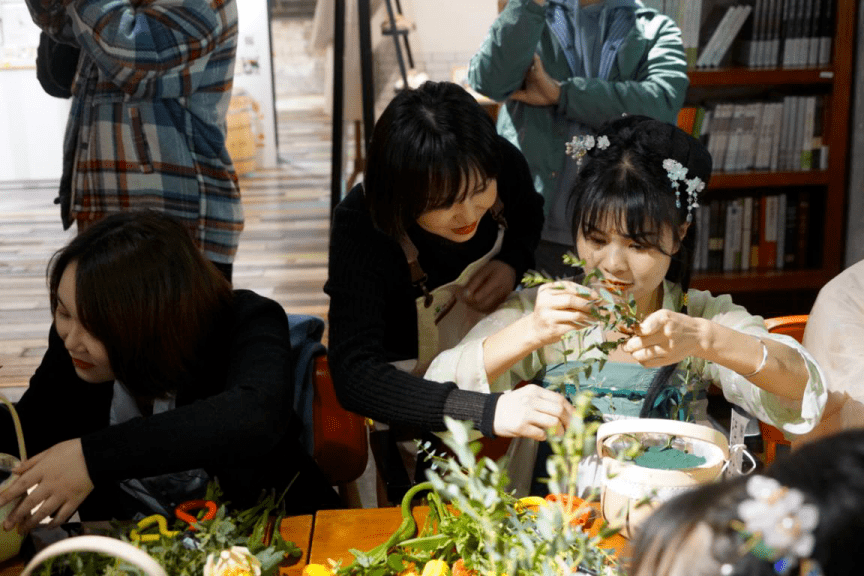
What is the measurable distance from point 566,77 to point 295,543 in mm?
1538

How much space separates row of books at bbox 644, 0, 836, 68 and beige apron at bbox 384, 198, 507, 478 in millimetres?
2080

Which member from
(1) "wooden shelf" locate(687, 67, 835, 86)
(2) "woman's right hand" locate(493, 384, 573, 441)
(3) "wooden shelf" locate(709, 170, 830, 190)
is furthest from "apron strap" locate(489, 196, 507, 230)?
(3) "wooden shelf" locate(709, 170, 830, 190)

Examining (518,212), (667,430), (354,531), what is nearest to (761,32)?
(518,212)

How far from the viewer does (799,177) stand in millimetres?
3715

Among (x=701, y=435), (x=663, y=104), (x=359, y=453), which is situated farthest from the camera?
(x=663, y=104)

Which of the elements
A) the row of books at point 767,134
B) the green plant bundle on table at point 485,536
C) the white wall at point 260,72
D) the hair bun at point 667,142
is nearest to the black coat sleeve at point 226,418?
the green plant bundle on table at point 485,536

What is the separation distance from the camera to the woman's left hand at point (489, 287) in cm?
186

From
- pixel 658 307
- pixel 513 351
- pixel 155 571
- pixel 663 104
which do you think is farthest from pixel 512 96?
pixel 155 571

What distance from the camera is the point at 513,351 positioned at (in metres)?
1.56

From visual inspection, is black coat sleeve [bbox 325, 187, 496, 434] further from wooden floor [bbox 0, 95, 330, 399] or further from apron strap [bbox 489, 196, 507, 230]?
wooden floor [bbox 0, 95, 330, 399]

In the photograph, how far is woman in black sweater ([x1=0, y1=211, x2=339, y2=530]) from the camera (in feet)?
4.74

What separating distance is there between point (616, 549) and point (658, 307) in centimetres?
63

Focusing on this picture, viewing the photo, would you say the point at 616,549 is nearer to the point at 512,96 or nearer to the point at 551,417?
the point at 551,417

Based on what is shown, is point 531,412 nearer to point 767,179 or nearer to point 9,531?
point 9,531
